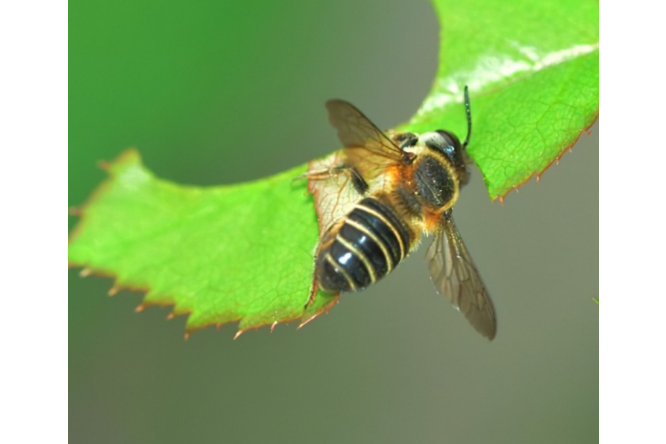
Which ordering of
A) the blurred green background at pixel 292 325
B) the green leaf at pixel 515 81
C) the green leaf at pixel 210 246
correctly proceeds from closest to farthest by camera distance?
the green leaf at pixel 515 81
the green leaf at pixel 210 246
the blurred green background at pixel 292 325

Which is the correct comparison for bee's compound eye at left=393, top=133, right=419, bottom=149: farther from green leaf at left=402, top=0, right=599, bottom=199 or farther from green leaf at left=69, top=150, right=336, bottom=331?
green leaf at left=69, top=150, right=336, bottom=331

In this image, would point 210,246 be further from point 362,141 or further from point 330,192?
point 362,141

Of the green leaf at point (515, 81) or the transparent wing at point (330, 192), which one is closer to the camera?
the green leaf at point (515, 81)

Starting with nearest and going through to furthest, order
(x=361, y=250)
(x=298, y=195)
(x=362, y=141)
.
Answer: (x=361, y=250), (x=362, y=141), (x=298, y=195)

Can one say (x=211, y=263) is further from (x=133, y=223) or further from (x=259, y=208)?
(x=133, y=223)

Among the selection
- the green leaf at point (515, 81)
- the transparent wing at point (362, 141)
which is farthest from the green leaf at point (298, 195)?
the transparent wing at point (362, 141)

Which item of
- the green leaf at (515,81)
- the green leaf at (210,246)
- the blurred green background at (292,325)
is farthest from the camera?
the blurred green background at (292,325)

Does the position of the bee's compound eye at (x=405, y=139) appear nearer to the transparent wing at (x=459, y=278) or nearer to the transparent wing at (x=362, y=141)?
the transparent wing at (x=362, y=141)

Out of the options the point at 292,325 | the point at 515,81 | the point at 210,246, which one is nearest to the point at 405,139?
the point at 515,81
